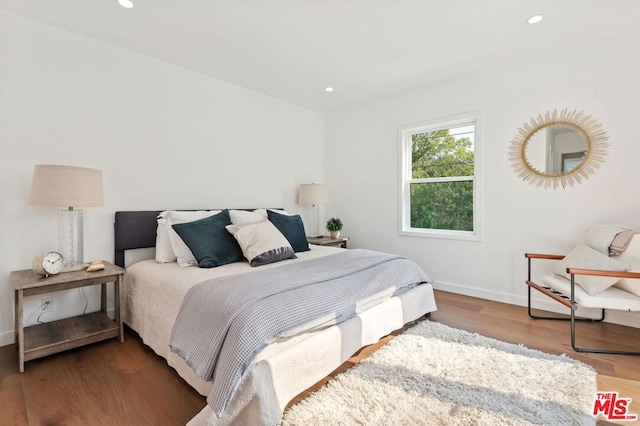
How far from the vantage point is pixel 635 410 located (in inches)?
63.6

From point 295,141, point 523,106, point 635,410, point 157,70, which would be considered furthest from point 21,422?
point 523,106

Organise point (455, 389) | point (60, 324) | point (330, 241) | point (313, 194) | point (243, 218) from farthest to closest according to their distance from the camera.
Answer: point (313, 194) < point (330, 241) < point (243, 218) < point (60, 324) < point (455, 389)

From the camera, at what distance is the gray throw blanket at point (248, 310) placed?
1.42 metres

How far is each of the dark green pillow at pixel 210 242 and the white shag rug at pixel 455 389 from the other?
1272 mm

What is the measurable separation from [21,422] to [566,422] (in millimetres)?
2677

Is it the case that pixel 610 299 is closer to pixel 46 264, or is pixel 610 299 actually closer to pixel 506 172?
pixel 506 172

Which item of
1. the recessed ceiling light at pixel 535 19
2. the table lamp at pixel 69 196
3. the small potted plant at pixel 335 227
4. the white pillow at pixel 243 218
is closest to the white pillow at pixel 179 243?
the white pillow at pixel 243 218

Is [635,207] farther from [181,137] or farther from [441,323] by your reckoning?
[181,137]

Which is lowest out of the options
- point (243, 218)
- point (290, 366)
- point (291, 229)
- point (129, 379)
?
point (129, 379)

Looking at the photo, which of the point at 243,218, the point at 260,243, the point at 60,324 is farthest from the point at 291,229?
the point at 60,324

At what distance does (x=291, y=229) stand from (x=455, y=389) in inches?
76.1

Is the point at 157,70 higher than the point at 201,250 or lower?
higher

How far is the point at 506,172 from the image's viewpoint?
324 centimetres

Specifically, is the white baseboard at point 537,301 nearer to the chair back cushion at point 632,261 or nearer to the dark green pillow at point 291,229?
the chair back cushion at point 632,261
